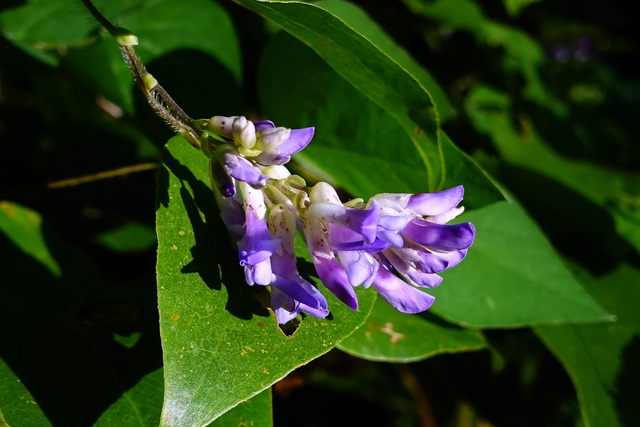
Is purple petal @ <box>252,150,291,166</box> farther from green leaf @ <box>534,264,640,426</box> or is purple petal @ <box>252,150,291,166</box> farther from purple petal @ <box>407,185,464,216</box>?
green leaf @ <box>534,264,640,426</box>

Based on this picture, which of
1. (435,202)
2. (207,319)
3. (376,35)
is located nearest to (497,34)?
(376,35)

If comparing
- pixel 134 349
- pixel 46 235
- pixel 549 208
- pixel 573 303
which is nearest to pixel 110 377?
pixel 134 349

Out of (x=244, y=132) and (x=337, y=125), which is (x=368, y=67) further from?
(x=337, y=125)

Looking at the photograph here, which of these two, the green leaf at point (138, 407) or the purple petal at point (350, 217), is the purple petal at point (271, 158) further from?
the green leaf at point (138, 407)

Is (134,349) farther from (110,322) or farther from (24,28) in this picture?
(24,28)

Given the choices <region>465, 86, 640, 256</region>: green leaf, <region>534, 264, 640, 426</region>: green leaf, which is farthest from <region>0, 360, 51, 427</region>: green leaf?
<region>465, 86, 640, 256</region>: green leaf

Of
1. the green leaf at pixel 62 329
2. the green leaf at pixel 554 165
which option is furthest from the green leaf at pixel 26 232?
the green leaf at pixel 554 165
